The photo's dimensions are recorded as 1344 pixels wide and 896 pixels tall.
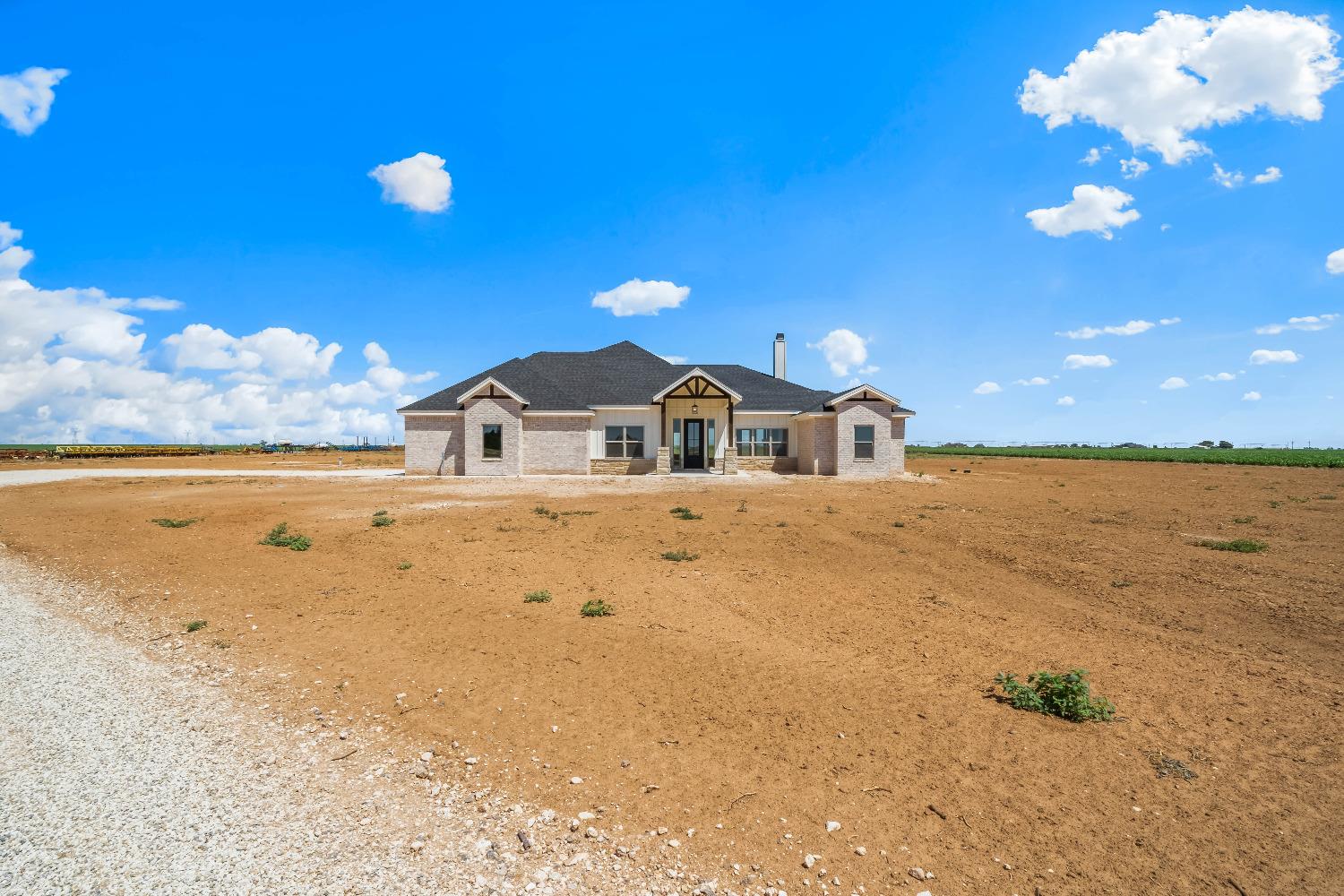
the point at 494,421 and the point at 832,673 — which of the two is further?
the point at 494,421

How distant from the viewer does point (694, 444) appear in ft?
101

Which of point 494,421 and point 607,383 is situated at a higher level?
point 607,383

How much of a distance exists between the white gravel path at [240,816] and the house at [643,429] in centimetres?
2335

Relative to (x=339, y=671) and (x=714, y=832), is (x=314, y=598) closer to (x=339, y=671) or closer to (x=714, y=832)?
(x=339, y=671)

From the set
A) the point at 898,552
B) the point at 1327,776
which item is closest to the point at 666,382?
the point at 898,552

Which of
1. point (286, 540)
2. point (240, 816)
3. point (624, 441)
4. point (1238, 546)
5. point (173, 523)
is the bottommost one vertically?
point (240, 816)

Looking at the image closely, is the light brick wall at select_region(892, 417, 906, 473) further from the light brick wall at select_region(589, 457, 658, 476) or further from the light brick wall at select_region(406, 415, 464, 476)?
the light brick wall at select_region(406, 415, 464, 476)

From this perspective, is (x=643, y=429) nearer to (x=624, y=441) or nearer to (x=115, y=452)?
(x=624, y=441)

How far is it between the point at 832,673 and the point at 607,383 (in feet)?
90.1

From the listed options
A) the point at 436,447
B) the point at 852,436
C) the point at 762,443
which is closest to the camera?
the point at 852,436

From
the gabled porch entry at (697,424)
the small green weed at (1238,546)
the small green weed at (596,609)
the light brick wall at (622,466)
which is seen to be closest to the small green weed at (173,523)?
the small green weed at (596,609)

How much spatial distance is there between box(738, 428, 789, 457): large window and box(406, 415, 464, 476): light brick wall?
47.4 ft

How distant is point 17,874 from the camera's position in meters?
3.26

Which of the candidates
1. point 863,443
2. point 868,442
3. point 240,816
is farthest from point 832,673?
point 868,442
